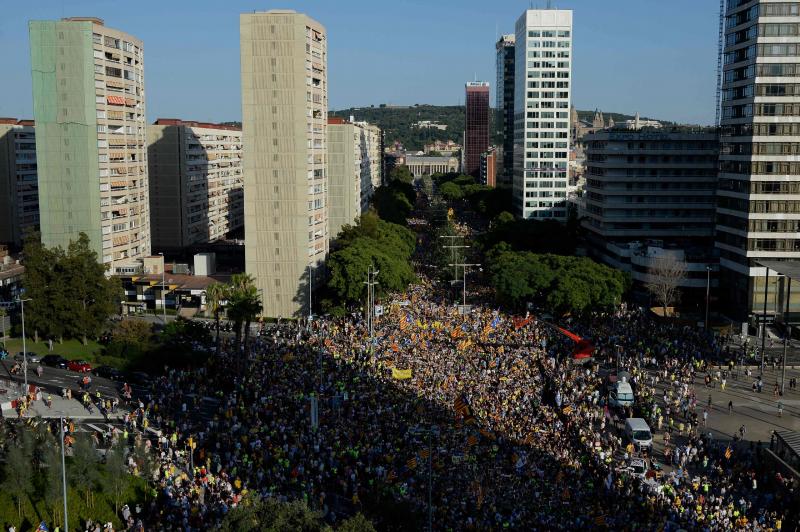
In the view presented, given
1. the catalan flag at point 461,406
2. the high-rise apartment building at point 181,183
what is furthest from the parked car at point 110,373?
the high-rise apartment building at point 181,183

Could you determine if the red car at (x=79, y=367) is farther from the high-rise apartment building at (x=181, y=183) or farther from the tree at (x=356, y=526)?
the high-rise apartment building at (x=181, y=183)

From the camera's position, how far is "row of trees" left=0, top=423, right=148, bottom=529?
116ft

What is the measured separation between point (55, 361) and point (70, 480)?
26.7 m

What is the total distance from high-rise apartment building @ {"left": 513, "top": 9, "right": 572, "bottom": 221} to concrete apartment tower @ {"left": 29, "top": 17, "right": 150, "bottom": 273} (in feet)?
Result: 243

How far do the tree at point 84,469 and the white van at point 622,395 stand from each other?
30872mm

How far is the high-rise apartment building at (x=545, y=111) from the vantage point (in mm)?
140000

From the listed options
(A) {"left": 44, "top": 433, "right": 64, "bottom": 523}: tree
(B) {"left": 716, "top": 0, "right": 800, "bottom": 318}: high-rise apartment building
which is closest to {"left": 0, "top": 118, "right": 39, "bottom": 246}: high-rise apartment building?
(A) {"left": 44, "top": 433, "right": 64, "bottom": 523}: tree

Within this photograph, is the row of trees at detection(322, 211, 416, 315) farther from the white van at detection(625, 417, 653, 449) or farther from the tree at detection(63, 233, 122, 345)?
the white van at detection(625, 417, 653, 449)

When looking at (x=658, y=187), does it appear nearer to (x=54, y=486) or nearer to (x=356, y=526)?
(x=54, y=486)

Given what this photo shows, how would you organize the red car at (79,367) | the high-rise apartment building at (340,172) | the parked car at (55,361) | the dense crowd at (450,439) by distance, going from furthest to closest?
the high-rise apartment building at (340,172) < the parked car at (55,361) < the red car at (79,367) < the dense crowd at (450,439)

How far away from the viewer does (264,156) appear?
7900 centimetres

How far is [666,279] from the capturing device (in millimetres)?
78312

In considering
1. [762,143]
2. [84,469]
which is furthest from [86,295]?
[762,143]

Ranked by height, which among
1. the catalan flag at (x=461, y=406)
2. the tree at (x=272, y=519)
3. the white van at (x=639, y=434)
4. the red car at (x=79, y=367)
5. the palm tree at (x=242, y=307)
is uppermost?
the palm tree at (x=242, y=307)
